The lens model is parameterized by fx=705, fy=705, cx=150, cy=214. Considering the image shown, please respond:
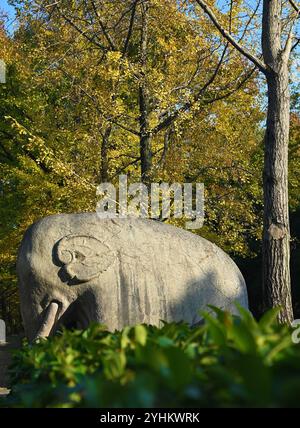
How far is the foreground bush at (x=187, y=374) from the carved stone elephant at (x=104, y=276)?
3.92 metres

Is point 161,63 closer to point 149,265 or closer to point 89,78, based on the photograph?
point 89,78

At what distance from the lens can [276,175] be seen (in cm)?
1055

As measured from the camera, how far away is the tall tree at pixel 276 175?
1020 centimetres

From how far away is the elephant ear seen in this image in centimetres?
724

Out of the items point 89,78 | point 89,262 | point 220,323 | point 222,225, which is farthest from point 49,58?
point 220,323

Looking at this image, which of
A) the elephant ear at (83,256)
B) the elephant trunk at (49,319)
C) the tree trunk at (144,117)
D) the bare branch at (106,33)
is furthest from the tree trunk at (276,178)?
the bare branch at (106,33)

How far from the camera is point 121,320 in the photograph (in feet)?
24.1

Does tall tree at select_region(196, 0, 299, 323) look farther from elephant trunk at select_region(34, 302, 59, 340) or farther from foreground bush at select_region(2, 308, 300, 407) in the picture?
foreground bush at select_region(2, 308, 300, 407)

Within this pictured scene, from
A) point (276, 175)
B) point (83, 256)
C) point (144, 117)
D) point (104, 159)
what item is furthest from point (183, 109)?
point (83, 256)

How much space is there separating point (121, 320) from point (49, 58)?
1083 centimetres

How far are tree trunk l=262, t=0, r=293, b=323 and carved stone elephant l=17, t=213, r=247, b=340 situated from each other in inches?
112

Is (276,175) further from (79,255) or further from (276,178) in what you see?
(79,255)

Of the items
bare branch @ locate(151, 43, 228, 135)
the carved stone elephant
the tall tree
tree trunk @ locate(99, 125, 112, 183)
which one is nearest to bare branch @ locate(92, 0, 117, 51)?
tree trunk @ locate(99, 125, 112, 183)
